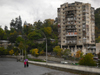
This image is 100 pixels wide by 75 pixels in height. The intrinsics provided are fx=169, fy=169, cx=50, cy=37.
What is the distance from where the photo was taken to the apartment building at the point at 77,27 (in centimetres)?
8619

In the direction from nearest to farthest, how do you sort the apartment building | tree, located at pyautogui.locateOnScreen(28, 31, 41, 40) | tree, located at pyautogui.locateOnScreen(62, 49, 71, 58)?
tree, located at pyautogui.locateOnScreen(62, 49, 71, 58) → the apartment building → tree, located at pyautogui.locateOnScreen(28, 31, 41, 40)

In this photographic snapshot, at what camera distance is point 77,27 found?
289 feet

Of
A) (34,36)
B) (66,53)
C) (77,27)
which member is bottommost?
(66,53)

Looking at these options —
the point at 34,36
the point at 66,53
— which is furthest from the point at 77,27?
the point at 34,36

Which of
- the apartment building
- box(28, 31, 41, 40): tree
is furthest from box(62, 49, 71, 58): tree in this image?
box(28, 31, 41, 40): tree

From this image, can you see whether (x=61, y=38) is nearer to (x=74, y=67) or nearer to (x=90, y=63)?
(x=90, y=63)

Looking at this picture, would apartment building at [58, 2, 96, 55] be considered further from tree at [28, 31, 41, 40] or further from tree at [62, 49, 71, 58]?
tree at [28, 31, 41, 40]

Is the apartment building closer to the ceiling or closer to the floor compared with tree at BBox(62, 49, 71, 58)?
closer to the ceiling

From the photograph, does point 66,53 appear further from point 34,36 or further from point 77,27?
point 34,36

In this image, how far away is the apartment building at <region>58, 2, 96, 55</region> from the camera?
86.2m

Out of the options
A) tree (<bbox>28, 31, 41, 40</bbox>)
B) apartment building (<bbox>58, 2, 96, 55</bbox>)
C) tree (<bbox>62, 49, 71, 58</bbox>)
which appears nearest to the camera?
tree (<bbox>62, 49, 71, 58</bbox>)

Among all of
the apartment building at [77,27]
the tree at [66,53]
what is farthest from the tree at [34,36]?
the tree at [66,53]

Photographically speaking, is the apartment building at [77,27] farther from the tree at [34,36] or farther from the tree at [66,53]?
the tree at [34,36]

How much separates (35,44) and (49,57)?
22.2m
